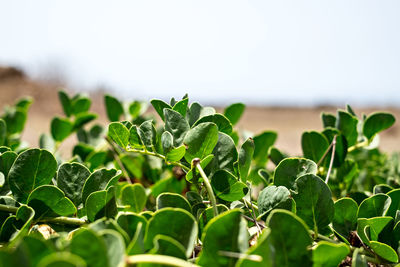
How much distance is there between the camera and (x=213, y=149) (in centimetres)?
41

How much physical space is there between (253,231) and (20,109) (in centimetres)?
60

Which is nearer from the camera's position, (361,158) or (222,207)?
(222,207)

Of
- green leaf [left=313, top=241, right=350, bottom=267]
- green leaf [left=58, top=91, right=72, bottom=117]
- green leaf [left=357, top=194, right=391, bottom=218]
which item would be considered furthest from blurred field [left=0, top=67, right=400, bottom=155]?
green leaf [left=313, top=241, right=350, bottom=267]

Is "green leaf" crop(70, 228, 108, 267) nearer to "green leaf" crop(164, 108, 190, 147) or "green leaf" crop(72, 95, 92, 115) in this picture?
"green leaf" crop(164, 108, 190, 147)

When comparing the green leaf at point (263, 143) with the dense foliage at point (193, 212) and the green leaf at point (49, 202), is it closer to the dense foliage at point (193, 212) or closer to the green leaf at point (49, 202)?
the dense foliage at point (193, 212)

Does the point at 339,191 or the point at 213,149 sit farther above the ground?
the point at 213,149

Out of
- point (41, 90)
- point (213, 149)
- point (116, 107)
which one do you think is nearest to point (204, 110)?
point (213, 149)

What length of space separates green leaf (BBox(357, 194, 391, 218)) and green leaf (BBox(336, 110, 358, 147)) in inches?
8.0

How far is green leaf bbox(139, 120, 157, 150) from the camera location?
16.0 inches

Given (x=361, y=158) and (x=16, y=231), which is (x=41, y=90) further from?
(x=16, y=231)

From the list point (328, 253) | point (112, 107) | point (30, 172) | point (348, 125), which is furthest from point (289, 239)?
point (112, 107)

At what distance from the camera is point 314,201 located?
0.35 m

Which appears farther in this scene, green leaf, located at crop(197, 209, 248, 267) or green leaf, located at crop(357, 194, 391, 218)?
green leaf, located at crop(357, 194, 391, 218)

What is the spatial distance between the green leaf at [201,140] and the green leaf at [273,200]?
6cm
